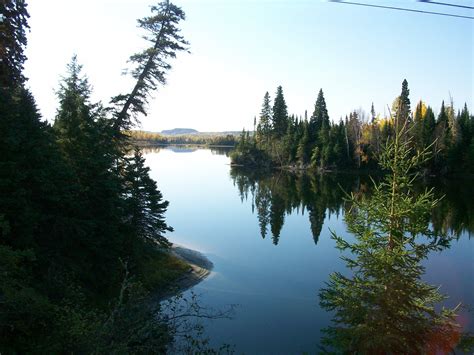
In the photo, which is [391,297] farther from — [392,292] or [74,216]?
[74,216]

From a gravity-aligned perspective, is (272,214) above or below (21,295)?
below

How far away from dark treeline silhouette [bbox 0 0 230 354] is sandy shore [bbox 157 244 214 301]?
66 centimetres

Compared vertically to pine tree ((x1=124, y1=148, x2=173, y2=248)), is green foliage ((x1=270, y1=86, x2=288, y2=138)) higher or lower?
higher

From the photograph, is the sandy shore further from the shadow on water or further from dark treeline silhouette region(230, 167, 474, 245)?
the shadow on water

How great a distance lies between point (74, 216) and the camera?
15.9 metres

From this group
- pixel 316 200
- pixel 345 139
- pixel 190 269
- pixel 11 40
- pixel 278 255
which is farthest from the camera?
pixel 345 139

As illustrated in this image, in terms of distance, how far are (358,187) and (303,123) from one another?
118 feet

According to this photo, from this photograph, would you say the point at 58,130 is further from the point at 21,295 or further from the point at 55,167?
the point at 21,295

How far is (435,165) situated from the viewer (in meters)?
77.6

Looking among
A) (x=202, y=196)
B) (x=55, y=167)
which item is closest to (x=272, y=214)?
(x=202, y=196)

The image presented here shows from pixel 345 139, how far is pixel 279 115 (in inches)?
762

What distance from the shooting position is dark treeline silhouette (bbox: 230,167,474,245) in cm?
3716

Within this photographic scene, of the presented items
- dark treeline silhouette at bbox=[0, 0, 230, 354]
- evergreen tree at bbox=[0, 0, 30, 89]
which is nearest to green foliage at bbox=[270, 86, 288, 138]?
dark treeline silhouette at bbox=[0, 0, 230, 354]

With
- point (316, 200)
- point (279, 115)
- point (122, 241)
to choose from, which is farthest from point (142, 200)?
point (279, 115)
